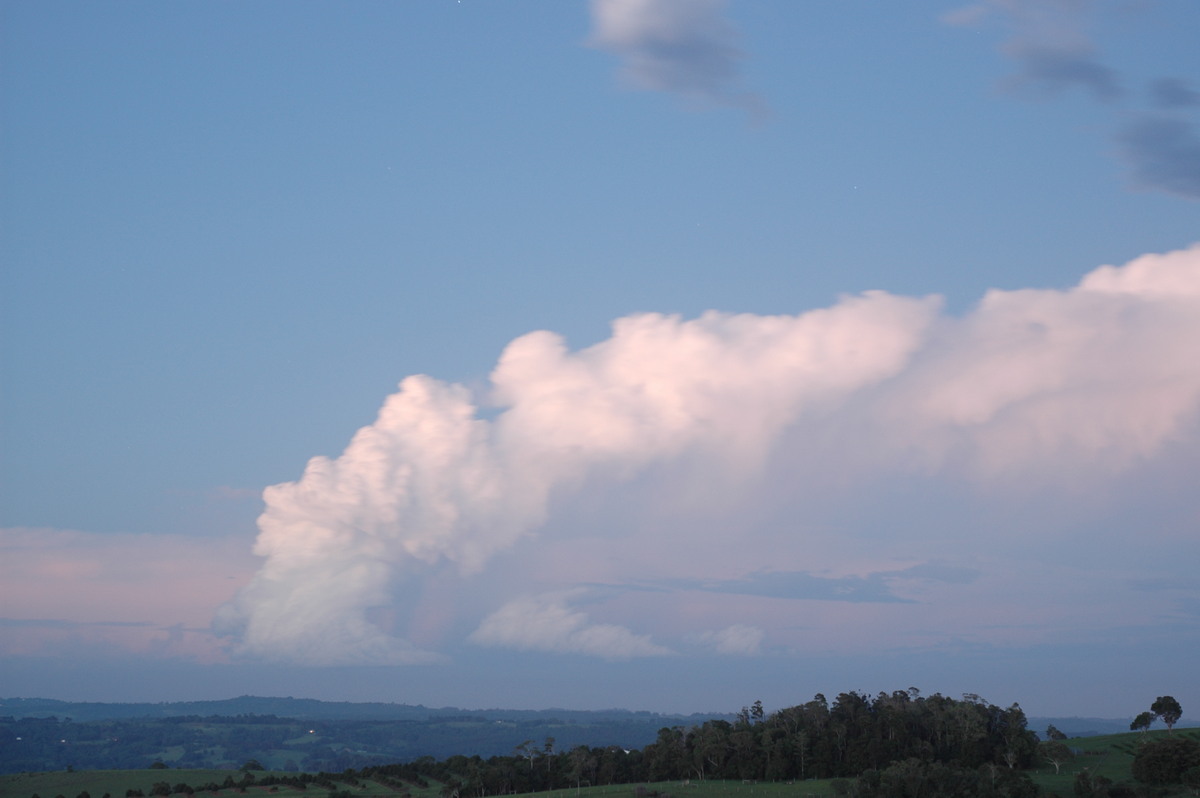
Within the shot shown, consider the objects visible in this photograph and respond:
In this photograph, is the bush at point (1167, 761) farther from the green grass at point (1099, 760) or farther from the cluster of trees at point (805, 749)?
the cluster of trees at point (805, 749)

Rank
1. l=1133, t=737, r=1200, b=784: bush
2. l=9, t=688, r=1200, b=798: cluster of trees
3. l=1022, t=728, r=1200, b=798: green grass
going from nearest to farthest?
l=1133, t=737, r=1200, b=784: bush, l=1022, t=728, r=1200, b=798: green grass, l=9, t=688, r=1200, b=798: cluster of trees

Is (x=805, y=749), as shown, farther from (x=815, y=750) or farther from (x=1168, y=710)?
(x=1168, y=710)

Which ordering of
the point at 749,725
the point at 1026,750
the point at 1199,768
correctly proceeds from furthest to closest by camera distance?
the point at 749,725
the point at 1026,750
the point at 1199,768

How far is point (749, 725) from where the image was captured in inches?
7003

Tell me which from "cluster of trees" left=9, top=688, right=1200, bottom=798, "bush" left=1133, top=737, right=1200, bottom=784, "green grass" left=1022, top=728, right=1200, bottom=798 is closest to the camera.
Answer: "bush" left=1133, top=737, right=1200, bottom=784

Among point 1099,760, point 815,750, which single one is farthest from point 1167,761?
point 815,750

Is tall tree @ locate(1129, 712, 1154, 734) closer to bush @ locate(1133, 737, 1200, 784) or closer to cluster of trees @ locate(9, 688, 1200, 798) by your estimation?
cluster of trees @ locate(9, 688, 1200, 798)

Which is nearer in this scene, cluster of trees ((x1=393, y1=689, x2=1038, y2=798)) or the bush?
the bush

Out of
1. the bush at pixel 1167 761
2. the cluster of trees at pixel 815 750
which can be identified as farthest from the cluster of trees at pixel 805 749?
the bush at pixel 1167 761

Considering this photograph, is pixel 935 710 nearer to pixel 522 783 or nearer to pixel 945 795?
pixel 945 795

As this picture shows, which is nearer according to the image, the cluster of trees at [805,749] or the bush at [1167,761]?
the bush at [1167,761]

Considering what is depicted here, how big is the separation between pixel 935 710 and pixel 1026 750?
18.0 m

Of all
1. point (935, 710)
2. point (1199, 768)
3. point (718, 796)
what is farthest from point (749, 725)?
point (1199, 768)

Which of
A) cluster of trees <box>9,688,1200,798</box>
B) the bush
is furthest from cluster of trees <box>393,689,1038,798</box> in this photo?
the bush
